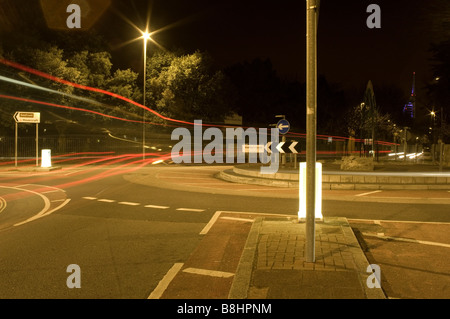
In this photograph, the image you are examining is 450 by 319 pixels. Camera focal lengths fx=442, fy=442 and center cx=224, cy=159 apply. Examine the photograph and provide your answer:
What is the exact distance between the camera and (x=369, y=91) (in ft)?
120

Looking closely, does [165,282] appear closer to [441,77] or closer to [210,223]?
[210,223]

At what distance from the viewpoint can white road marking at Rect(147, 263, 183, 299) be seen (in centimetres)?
500

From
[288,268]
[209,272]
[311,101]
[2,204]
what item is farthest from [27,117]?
[288,268]

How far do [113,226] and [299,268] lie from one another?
15.3 ft

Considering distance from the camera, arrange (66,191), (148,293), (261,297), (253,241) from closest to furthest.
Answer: (261,297)
(148,293)
(253,241)
(66,191)

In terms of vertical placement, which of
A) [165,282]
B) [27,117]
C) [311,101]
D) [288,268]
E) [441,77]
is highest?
[441,77]

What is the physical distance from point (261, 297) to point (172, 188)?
38.8ft

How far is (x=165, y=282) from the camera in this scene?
17.9 ft

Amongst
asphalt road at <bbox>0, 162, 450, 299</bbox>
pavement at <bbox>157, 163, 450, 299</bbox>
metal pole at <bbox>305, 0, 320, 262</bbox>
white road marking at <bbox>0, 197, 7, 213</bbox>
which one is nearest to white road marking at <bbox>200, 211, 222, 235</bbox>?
asphalt road at <bbox>0, 162, 450, 299</bbox>

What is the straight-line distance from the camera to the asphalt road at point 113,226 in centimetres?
552

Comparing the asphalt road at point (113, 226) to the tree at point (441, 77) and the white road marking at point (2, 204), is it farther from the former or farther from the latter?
the tree at point (441, 77)

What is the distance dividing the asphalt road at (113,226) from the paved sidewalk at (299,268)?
3.74 feet
